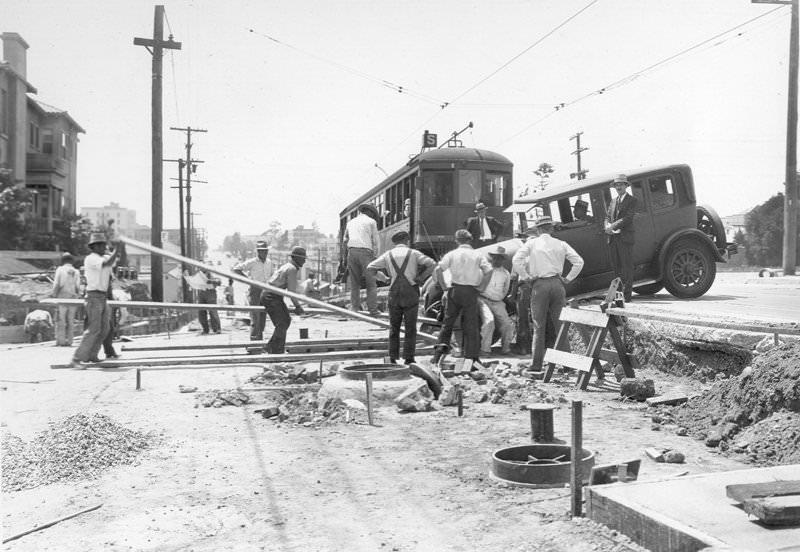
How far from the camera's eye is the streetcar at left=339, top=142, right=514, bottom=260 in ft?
53.8

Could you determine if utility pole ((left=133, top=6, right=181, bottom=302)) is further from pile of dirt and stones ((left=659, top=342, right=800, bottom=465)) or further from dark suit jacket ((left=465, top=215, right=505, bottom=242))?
pile of dirt and stones ((left=659, top=342, right=800, bottom=465))

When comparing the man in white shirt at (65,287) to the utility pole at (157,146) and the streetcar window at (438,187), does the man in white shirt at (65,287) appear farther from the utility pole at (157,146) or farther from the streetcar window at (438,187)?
the streetcar window at (438,187)

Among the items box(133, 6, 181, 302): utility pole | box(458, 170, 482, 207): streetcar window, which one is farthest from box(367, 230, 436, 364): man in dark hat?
box(133, 6, 181, 302): utility pole

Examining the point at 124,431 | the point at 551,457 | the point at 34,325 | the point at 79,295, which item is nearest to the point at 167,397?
the point at 124,431

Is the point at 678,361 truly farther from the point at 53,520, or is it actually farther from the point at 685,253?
the point at 53,520

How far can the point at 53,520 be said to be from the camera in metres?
4.26

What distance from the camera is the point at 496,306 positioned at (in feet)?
39.1

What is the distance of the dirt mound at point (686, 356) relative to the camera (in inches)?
317

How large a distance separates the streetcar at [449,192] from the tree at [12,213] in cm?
1990

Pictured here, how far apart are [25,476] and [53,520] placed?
3.77 ft

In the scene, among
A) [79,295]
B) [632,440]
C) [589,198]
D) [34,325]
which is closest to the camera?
[632,440]

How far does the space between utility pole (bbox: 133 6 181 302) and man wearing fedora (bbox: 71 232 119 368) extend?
9.76 meters

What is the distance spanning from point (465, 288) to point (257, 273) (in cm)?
531

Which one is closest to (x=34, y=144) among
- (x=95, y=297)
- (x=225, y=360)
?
(x=95, y=297)
